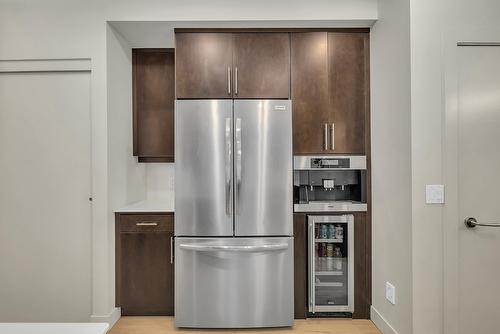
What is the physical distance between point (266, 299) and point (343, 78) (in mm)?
1908

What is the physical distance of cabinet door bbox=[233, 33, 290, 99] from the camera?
104 inches

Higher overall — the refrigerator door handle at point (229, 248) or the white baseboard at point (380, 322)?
the refrigerator door handle at point (229, 248)

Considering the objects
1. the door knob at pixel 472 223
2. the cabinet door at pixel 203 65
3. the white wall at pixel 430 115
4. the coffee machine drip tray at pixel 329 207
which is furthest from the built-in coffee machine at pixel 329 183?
the cabinet door at pixel 203 65

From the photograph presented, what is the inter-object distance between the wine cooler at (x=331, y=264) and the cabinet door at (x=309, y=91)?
2.14 feet

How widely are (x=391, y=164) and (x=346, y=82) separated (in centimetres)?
82

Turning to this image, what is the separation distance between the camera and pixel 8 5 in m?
2.53

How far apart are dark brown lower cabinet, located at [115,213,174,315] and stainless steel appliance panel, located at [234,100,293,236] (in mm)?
667

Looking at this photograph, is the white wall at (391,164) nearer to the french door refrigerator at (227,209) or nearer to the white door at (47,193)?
the french door refrigerator at (227,209)

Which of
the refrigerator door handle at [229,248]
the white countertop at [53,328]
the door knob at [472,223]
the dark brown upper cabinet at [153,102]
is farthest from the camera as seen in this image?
the dark brown upper cabinet at [153,102]

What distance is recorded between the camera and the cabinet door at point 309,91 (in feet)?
8.75

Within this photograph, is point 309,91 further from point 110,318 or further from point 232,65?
point 110,318

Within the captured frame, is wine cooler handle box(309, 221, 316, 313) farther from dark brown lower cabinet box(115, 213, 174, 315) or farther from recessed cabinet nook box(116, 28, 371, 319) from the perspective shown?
dark brown lower cabinet box(115, 213, 174, 315)

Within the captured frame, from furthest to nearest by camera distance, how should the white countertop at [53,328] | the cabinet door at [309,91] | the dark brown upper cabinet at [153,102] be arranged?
the dark brown upper cabinet at [153,102]
the cabinet door at [309,91]
the white countertop at [53,328]

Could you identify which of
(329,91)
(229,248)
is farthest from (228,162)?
(329,91)
